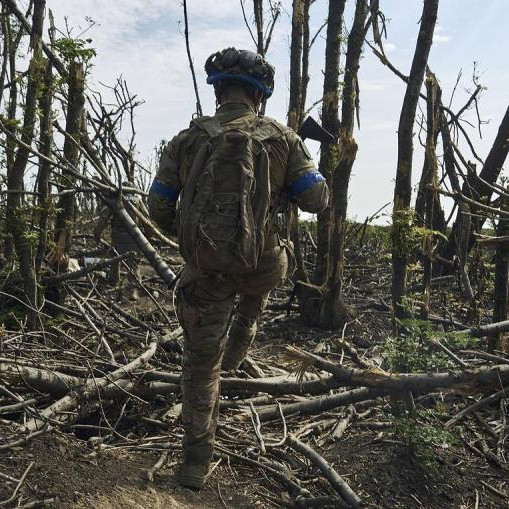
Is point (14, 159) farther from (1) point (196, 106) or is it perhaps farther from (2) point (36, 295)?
(1) point (196, 106)

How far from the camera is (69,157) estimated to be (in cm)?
613

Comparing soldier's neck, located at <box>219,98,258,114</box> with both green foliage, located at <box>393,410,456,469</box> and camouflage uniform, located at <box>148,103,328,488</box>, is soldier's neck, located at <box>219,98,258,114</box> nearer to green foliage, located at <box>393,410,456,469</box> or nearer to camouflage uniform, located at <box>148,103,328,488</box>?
camouflage uniform, located at <box>148,103,328,488</box>

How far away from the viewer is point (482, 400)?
4391mm

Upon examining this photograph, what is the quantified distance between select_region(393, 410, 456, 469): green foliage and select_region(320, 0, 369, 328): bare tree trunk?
11.9 ft

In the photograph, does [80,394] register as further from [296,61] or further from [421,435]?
[296,61]

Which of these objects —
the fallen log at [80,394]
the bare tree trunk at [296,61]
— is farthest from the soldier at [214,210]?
the bare tree trunk at [296,61]

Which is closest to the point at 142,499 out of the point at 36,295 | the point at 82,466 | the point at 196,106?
the point at 82,466

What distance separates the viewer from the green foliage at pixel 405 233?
4922mm

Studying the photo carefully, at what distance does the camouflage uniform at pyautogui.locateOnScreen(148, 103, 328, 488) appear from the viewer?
11.5 ft

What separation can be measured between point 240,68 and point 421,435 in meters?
2.33

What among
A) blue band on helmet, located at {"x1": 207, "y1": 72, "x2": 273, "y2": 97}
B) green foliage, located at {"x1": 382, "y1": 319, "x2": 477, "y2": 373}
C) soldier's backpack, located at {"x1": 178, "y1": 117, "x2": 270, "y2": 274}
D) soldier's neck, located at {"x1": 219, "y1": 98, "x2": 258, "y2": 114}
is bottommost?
green foliage, located at {"x1": 382, "y1": 319, "x2": 477, "y2": 373}

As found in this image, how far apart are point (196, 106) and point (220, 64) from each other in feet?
14.6

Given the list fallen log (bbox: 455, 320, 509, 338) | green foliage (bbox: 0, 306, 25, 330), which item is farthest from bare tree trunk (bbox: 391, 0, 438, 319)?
green foliage (bbox: 0, 306, 25, 330)

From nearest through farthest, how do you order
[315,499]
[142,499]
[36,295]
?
[142,499] < [315,499] < [36,295]
